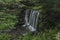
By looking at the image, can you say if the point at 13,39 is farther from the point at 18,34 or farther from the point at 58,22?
the point at 58,22

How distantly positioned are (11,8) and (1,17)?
1.27m

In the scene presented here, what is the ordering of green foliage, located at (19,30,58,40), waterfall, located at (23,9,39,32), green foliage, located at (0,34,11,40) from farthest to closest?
waterfall, located at (23,9,39,32) → green foliage, located at (0,34,11,40) → green foliage, located at (19,30,58,40)

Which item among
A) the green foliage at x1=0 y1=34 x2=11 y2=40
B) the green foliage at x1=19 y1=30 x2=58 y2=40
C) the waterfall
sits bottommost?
the green foliage at x1=0 y1=34 x2=11 y2=40

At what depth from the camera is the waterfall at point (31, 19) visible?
30.9ft

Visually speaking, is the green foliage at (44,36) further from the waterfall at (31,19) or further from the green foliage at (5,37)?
the waterfall at (31,19)

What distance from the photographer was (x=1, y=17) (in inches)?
420

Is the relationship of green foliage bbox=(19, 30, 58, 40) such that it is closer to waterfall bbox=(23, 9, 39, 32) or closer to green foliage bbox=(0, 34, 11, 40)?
green foliage bbox=(0, 34, 11, 40)

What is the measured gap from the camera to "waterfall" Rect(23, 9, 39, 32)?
9406mm

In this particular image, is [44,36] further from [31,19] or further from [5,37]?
[31,19]

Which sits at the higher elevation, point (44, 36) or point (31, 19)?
point (31, 19)

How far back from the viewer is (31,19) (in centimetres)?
988

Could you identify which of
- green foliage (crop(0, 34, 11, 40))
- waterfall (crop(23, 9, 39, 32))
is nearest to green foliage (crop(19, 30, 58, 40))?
green foliage (crop(0, 34, 11, 40))

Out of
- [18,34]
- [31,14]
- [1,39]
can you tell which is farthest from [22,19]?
[1,39]

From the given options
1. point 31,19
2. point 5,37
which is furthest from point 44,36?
point 31,19
